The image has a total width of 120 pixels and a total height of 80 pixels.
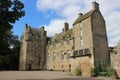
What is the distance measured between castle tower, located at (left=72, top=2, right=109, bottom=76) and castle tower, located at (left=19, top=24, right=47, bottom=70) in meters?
17.0

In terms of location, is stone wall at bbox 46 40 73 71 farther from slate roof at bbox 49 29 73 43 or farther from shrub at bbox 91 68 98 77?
shrub at bbox 91 68 98 77

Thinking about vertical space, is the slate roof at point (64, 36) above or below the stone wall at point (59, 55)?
above

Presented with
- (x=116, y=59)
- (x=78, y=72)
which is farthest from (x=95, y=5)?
(x=78, y=72)

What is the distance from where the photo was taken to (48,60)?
2085 inches

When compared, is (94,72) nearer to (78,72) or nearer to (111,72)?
(111,72)

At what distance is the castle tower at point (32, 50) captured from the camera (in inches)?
2020

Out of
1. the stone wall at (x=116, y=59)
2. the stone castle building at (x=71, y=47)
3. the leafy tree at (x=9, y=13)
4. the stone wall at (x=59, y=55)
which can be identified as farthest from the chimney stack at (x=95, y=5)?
the leafy tree at (x=9, y=13)

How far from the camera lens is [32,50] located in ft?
172

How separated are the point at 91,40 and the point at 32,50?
2291cm

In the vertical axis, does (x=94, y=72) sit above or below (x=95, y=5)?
below

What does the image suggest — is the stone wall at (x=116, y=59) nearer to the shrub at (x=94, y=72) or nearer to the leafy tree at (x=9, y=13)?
the shrub at (x=94, y=72)

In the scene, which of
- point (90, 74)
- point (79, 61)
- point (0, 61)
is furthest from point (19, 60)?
point (90, 74)

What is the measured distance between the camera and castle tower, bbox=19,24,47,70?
51.3m

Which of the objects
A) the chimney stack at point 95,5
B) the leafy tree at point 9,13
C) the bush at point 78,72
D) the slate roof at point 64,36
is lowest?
the bush at point 78,72
